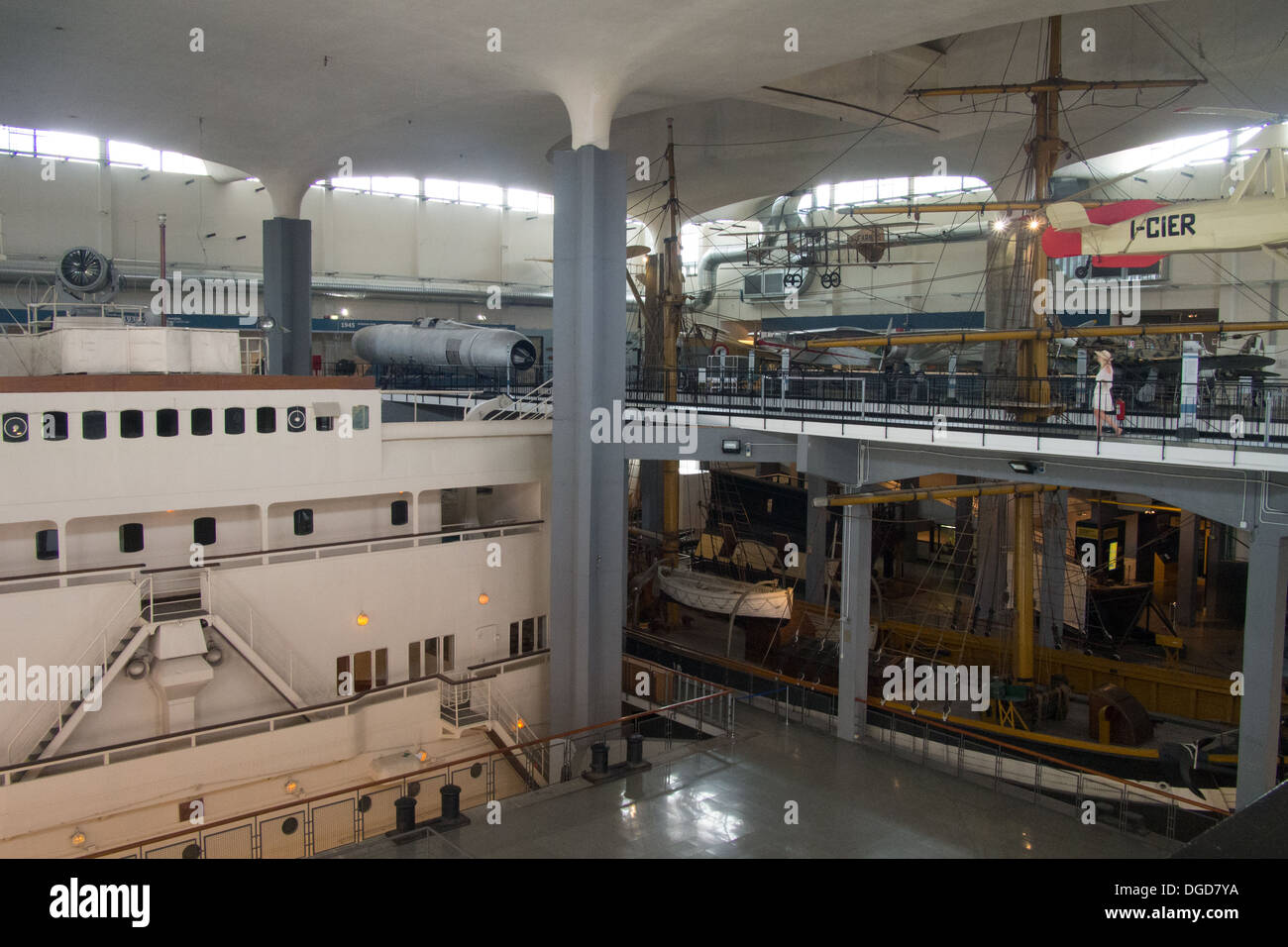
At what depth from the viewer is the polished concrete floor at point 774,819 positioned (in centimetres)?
1080

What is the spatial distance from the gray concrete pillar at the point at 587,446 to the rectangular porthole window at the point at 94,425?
697 centimetres

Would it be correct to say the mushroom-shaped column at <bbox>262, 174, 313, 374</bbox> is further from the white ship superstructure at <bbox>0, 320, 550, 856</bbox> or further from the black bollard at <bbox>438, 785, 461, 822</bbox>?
the black bollard at <bbox>438, 785, 461, 822</bbox>

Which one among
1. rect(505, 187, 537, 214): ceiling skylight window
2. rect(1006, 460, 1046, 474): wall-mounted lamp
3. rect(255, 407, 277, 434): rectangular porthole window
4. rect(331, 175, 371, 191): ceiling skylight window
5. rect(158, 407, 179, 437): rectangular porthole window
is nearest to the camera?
rect(1006, 460, 1046, 474): wall-mounted lamp

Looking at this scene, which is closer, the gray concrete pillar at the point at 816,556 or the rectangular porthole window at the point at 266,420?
the rectangular porthole window at the point at 266,420

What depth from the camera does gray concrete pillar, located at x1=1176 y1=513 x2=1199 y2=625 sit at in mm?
25766

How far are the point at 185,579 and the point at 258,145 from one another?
1368cm

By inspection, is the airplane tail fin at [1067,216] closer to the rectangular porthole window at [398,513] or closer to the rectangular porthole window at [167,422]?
the rectangular porthole window at [398,513]

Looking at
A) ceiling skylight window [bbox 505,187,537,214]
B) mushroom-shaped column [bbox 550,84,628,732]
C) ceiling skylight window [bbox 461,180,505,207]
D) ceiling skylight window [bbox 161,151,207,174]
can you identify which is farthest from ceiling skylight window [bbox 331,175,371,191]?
mushroom-shaped column [bbox 550,84,628,732]

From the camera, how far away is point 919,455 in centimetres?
1424

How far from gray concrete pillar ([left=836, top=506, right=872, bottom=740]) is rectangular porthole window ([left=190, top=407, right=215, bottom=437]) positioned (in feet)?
34.0

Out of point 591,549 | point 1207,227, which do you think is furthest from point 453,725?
point 1207,227

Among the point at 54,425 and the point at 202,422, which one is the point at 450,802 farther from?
the point at 54,425

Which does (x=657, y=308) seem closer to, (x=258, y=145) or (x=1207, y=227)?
(x=258, y=145)

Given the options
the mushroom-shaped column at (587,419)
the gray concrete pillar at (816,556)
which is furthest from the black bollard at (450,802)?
the gray concrete pillar at (816,556)
